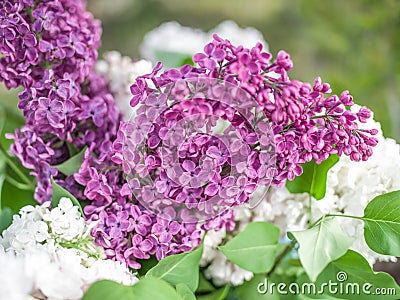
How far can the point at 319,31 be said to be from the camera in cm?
153

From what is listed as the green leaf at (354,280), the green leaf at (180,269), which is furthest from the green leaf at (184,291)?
the green leaf at (354,280)

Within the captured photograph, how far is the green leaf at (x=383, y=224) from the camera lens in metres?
0.45

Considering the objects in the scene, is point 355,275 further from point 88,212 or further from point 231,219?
point 88,212

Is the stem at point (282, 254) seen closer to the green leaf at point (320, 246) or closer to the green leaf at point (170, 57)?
the green leaf at point (320, 246)

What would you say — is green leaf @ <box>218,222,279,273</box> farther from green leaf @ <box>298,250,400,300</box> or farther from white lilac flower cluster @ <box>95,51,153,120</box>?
white lilac flower cluster @ <box>95,51,153,120</box>

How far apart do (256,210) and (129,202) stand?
0.14 m

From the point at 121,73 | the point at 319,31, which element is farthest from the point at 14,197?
the point at 319,31

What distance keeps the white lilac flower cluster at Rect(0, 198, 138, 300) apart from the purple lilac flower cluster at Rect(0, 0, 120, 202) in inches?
2.4

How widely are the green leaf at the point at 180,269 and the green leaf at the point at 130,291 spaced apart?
5cm

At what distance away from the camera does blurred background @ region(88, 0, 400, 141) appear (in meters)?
1.19

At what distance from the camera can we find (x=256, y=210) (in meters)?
0.56

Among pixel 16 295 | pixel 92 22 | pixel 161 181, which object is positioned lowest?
pixel 16 295

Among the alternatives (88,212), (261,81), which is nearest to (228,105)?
(261,81)

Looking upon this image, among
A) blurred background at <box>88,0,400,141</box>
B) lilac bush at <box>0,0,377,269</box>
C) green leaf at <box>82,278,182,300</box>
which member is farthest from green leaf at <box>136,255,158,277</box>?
blurred background at <box>88,0,400,141</box>
